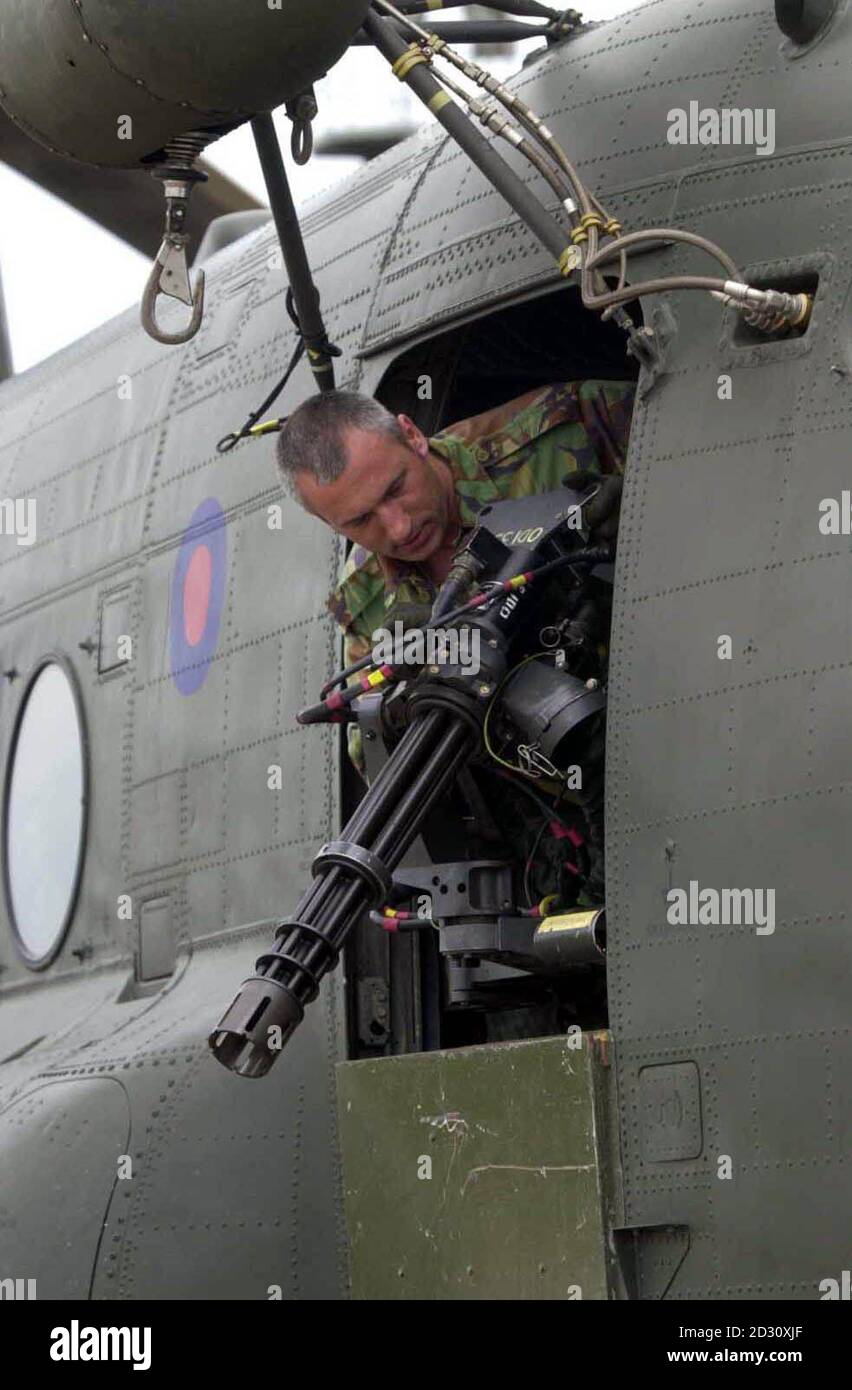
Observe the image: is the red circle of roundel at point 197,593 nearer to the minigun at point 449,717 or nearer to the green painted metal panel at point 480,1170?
the minigun at point 449,717

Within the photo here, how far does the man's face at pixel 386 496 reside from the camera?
189 inches

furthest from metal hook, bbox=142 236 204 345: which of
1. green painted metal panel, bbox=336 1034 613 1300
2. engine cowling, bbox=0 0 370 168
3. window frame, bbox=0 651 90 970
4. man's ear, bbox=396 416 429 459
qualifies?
window frame, bbox=0 651 90 970

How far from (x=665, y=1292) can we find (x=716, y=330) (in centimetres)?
187

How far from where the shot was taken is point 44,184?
9969mm

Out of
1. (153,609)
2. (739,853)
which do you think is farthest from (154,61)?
(153,609)

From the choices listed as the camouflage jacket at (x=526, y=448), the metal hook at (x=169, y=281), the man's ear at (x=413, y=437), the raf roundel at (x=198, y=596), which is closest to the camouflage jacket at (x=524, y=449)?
the camouflage jacket at (x=526, y=448)

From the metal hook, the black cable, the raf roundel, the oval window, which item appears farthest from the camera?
the oval window

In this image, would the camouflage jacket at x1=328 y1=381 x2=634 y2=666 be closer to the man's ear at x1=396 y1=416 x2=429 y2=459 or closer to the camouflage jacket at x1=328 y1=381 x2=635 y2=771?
the camouflage jacket at x1=328 y1=381 x2=635 y2=771

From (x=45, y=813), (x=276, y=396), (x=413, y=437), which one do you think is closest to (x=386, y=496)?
(x=413, y=437)

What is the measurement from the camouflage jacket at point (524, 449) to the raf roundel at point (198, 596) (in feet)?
3.39

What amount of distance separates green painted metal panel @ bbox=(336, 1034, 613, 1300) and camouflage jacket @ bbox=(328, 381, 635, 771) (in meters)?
0.91

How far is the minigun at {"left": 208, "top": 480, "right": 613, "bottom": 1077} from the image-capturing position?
4.30 m
